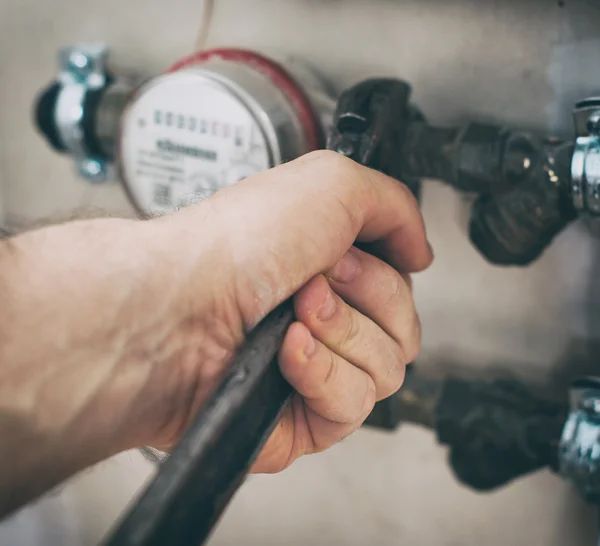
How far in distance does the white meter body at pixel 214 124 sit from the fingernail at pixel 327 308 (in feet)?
0.44

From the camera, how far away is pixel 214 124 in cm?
42

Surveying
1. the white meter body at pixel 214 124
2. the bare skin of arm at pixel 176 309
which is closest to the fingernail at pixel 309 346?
the bare skin of arm at pixel 176 309

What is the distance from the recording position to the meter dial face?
409 mm

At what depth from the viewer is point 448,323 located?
466mm

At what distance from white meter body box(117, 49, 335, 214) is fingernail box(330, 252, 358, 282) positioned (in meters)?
0.10

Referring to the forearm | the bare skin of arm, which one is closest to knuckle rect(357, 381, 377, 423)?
the bare skin of arm

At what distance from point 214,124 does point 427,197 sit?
0.49 ft

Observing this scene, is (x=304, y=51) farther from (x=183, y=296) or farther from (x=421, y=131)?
(x=183, y=296)

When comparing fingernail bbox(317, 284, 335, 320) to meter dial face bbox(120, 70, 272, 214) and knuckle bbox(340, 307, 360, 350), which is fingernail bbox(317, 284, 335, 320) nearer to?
knuckle bbox(340, 307, 360, 350)

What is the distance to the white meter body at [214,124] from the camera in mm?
408

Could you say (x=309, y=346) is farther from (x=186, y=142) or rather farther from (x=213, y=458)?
(x=186, y=142)

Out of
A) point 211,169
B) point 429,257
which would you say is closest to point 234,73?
point 211,169

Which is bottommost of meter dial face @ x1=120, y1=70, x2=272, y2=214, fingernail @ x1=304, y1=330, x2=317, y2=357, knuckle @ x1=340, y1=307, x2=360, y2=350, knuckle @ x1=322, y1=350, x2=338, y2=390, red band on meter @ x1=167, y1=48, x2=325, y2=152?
knuckle @ x1=322, y1=350, x2=338, y2=390

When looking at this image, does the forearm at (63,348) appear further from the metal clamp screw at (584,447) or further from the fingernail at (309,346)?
the metal clamp screw at (584,447)
